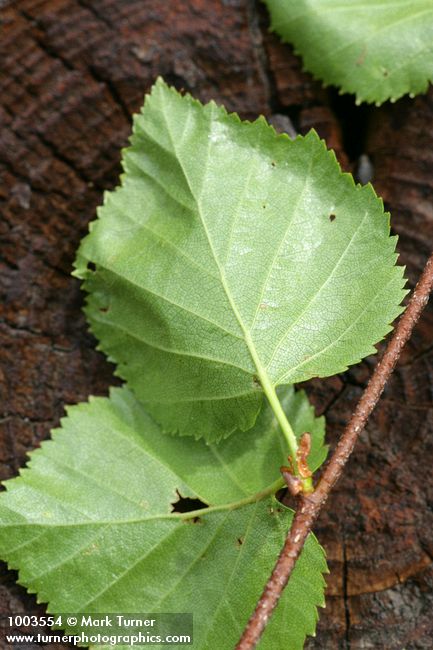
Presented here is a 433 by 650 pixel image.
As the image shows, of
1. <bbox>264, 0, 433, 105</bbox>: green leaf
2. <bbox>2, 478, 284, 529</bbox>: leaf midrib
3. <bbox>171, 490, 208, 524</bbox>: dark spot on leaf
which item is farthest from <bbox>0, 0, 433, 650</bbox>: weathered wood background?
<bbox>171, 490, 208, 524</bbox>: dark spot on leaf

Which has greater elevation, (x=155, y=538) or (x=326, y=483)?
(x=326, y=483)

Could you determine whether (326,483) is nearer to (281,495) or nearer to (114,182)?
(281,495)

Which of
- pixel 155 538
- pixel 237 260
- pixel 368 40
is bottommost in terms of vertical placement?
pixel 155 538

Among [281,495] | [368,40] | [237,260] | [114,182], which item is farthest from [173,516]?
[368,40]

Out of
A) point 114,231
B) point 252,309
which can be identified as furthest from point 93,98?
point 252,309

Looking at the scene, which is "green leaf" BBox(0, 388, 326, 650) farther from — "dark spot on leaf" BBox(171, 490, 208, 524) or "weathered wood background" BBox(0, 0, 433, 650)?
"weathered wood background" BBox(0, 0, 433, 650)

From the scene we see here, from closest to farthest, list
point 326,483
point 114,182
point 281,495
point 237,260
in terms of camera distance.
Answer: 1. point 326,483
2. point 237,260
3. point 281,495
4. point 114,182

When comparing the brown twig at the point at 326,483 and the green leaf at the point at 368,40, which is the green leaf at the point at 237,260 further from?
the green leaf at the point at 368,40
